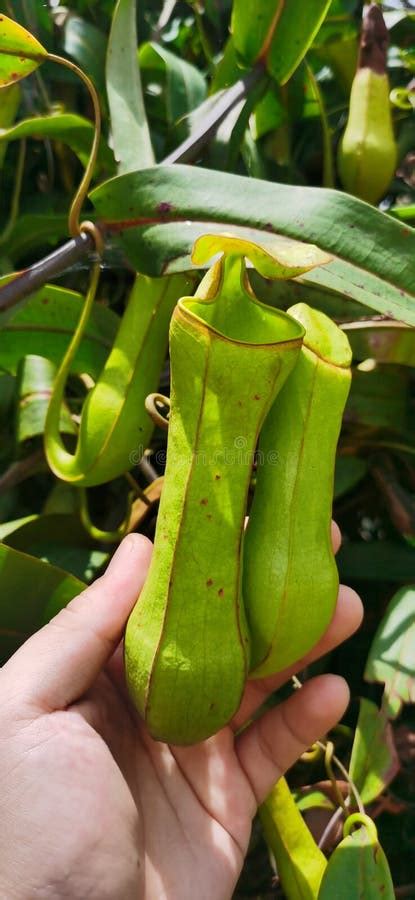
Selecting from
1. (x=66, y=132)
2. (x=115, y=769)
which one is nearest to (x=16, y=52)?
(x=66, y=132)

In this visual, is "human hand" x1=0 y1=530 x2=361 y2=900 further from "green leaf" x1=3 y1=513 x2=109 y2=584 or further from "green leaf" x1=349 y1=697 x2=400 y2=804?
"green leaf" x1=3 y1=513 x2=109 y2=584

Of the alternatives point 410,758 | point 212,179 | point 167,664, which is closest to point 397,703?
point 410,758

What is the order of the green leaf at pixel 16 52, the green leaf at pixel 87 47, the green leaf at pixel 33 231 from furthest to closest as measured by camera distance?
1. the green leaf at pixel 87 47
2. the green leaf at pixel 33 231
3. the green leaf at pixel 16 52

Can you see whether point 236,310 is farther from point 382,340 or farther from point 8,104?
point 8,104

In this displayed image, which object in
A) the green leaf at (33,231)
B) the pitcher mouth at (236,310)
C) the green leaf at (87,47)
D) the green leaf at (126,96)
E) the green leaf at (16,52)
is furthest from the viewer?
the green leaf at (87,47)

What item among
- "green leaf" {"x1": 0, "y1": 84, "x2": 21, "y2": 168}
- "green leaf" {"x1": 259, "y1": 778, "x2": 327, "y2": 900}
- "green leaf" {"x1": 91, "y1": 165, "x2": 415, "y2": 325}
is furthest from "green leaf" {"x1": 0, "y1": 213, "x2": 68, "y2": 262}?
"green leaf" {"x1": 259, "y1": 778, "x2": 327, "y2": 900}

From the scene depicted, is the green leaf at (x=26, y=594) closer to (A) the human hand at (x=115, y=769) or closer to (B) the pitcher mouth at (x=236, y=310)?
(A) the human hand at (x=115, y=769)

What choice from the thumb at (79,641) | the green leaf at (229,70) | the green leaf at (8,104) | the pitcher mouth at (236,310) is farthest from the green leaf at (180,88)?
the thumb at (79,641)
